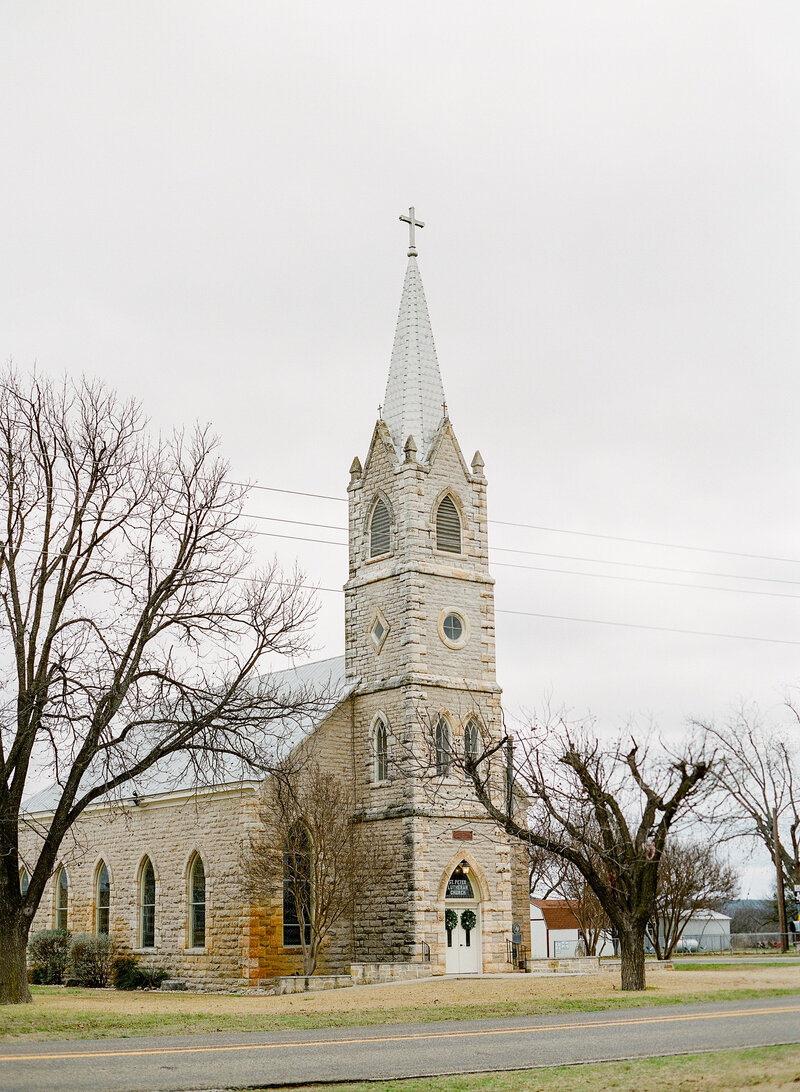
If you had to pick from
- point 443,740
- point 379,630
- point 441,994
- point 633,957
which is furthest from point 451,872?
point 633,957

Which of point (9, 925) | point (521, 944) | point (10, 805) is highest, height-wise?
point (10, 805)

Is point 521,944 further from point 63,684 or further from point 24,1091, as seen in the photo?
point 24,1091

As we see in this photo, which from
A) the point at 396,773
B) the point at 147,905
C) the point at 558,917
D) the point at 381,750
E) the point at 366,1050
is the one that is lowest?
the point at 558,917

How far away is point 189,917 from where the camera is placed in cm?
3606

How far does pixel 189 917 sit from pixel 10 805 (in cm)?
1306

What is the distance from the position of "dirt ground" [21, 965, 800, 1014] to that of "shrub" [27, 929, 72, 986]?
24.4 ft

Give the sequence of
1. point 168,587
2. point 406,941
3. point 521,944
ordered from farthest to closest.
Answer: point 521,944
point 406,941
point 168,587

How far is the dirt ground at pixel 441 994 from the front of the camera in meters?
23.2

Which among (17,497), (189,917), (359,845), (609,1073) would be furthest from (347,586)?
(609,1073)

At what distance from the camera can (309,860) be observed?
1287 inches

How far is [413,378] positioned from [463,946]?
1699cm

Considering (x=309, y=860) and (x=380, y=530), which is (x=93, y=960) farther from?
(x=380, y=530)

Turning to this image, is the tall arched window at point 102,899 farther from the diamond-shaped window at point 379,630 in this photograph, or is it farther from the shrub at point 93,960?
the diamond-shaped window at point 379,630

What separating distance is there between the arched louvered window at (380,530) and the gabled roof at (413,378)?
1.84 meters
